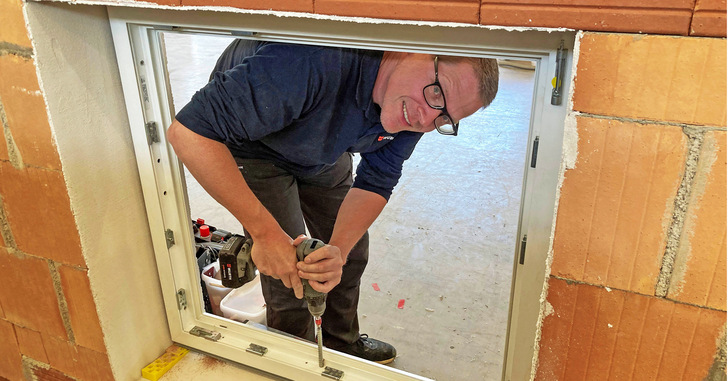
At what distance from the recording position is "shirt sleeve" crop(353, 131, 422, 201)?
5.78ft

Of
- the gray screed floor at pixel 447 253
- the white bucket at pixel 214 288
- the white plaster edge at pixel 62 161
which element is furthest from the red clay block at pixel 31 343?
the gray screed floor at pixel 447 253

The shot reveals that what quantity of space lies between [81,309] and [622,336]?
4.45ft

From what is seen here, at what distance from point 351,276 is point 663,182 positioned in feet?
5.08

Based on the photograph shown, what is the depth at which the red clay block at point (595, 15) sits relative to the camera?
0.71m

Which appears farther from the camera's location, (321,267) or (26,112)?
(321,267)

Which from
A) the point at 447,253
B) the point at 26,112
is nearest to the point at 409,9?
the point at 26,112

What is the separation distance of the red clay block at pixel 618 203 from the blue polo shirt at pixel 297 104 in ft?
2.25

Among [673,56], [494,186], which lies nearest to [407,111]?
[673,56]

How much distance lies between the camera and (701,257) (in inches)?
32.1

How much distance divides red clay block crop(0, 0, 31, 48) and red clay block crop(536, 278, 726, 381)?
120cm

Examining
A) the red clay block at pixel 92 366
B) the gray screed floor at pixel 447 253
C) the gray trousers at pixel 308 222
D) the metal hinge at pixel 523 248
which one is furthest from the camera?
the gray screed floor at pixel 447 253

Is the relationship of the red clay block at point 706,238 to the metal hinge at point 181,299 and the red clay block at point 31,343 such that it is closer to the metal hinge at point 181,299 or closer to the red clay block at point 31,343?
the metal hinge at point 181,299

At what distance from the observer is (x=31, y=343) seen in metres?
1.71

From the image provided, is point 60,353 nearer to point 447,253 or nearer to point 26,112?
point 26,112
